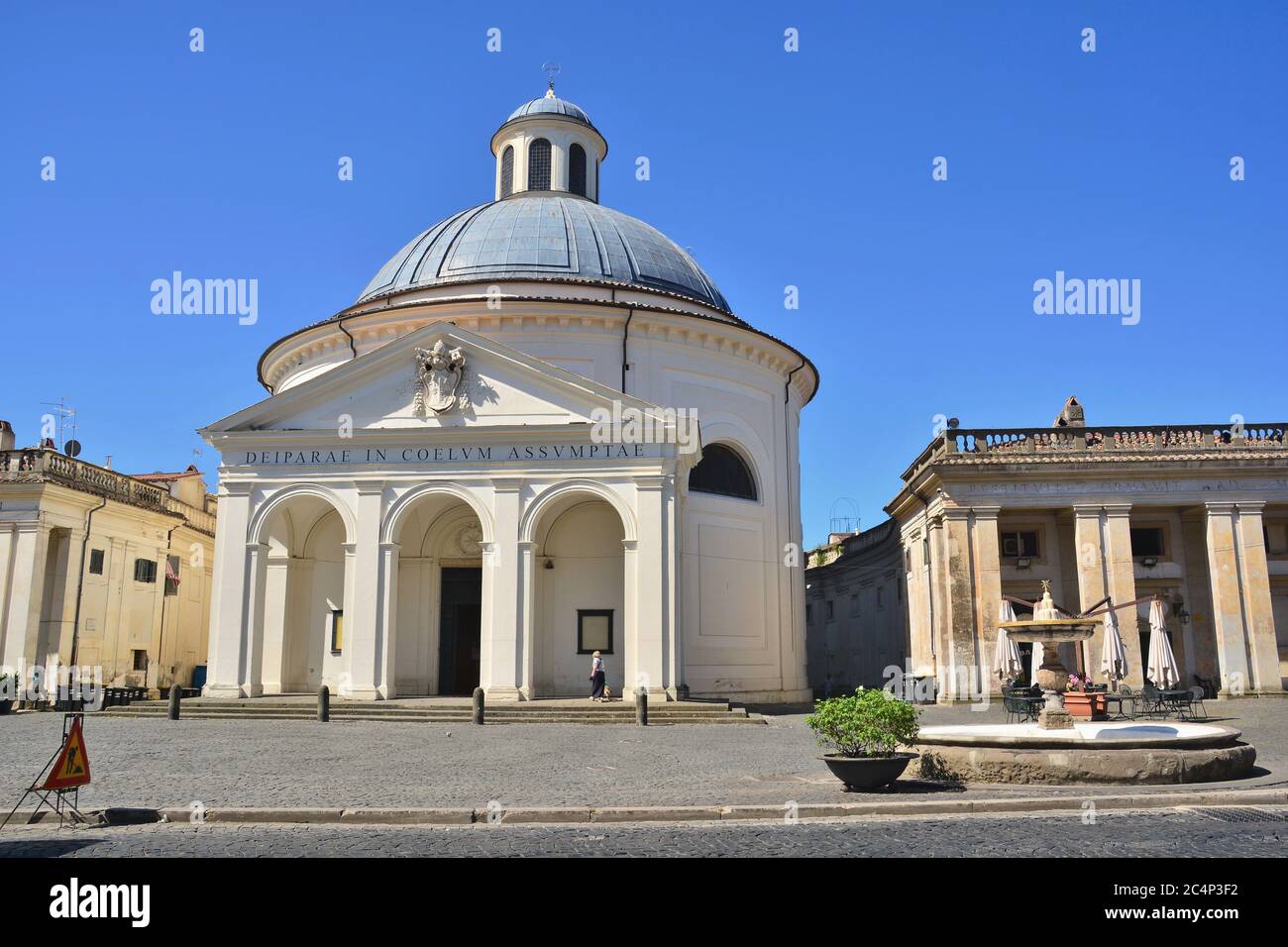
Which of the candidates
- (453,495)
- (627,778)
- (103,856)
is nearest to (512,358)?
(453,495)

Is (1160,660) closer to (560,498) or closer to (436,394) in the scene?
(560,498)

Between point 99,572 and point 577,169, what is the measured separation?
20.8 m

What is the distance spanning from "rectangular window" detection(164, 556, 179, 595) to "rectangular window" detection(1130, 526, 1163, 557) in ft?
106

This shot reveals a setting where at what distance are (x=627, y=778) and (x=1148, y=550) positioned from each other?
24.4 meters

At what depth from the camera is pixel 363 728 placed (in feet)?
67.1

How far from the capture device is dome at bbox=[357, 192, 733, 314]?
31.0m

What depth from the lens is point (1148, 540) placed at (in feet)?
104

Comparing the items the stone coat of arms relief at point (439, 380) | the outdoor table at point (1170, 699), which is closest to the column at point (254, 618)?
the stone coat of arms relief at point (439, 380)

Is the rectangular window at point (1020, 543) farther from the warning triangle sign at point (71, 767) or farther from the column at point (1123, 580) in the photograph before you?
the warning triangle sign at point (71, 767)

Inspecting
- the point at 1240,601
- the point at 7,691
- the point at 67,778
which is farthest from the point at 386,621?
the point at 1240,601

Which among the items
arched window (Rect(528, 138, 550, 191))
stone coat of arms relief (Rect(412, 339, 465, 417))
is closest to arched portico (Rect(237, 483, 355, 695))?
stone coat of arms relief (Rect(412, 339, 465, 417))

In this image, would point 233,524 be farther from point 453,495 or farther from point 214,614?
point 453,495

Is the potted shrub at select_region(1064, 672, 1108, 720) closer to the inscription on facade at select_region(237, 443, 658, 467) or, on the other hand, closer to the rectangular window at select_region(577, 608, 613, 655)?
the inscription on facade at select_region(237, 443, 658, 467)
